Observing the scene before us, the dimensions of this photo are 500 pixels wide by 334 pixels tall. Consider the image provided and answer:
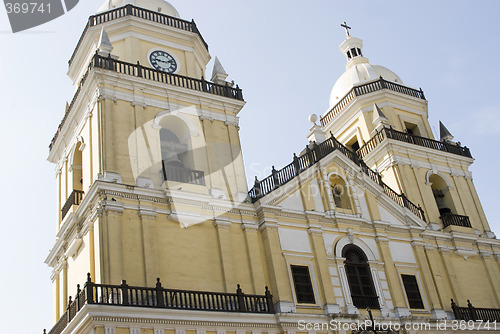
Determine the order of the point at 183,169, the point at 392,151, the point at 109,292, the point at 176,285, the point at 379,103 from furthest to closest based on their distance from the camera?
the point at 379,103
the point at 392,151
the point at 183,169
the point at 176,285
the point at 109,292

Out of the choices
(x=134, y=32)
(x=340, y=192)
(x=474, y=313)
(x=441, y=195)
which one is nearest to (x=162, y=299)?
(x=340, y=192)

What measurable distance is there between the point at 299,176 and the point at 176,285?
288 inches

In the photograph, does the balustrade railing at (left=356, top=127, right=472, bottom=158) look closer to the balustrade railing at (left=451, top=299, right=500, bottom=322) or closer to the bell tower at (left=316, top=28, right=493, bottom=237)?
the bell tower at (left=316, top=28, right=493, bottom=237)

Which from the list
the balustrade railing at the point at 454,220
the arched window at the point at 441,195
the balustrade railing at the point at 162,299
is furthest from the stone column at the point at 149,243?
the arched window at the point at 441,195

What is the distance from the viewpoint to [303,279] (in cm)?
2156

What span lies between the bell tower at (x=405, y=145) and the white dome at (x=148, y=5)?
10.3m

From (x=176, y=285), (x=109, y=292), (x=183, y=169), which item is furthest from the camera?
(x=183, y=169)

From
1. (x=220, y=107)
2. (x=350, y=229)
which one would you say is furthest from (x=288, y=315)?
(x=220, y=107)

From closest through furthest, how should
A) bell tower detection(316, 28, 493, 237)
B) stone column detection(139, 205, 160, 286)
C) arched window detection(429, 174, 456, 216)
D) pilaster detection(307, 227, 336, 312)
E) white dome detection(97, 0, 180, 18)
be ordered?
stone column detection(139, 205, 160, 286) < pilaster detection(307, 227, 336, 312) < white dome detection(97, 0, 180, 18) < bell tower detection(316, 28, 493, 237) < arched window detection(429, 174, 456, 216)

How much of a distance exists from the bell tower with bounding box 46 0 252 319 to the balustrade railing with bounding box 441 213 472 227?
34.5 ft

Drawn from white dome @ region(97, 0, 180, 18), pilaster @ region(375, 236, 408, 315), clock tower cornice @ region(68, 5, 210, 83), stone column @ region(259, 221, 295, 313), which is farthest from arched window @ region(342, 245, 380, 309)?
white dome @ region(97, 0, 180, 18)

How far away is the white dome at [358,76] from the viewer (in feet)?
108

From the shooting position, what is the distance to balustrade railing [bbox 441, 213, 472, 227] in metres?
27.4

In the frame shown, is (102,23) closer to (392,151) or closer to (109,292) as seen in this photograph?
(109,292)
